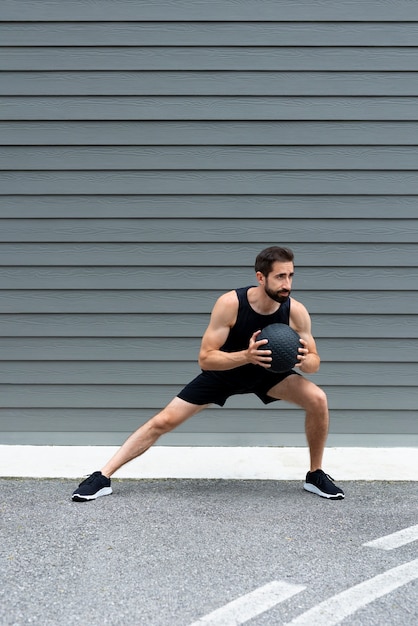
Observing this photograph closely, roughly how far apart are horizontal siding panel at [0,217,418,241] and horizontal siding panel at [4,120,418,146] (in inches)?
20.2

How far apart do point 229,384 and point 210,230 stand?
1.29 metres

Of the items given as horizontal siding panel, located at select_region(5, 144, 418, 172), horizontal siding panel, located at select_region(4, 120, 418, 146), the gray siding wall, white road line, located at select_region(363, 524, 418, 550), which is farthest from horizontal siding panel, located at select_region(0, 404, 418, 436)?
horizontal siding panel, located at select_region(4, 120, 418, 146)

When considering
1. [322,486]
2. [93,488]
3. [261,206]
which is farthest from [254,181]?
[93,488]

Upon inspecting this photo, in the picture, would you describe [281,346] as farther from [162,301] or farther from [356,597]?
[162,301]

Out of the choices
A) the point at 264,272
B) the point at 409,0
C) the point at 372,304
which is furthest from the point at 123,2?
the point at 372,304

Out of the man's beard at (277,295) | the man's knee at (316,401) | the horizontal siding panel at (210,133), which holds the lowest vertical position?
the man's knee at (316,401)

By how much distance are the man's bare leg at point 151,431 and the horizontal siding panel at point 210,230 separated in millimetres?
1280

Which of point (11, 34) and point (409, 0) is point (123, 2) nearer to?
point (11, 34)

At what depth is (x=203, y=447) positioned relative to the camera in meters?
5.51

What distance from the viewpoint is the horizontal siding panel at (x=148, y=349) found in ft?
18.0

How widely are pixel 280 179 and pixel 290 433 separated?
5.59 feet

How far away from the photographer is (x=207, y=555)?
12.1 feet

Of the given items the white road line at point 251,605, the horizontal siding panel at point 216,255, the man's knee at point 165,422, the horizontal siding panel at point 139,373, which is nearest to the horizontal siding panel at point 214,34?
the horizontal siding panel at point 216,255

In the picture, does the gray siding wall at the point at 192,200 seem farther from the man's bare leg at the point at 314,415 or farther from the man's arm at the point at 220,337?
the man's arm at the point at 220,337
